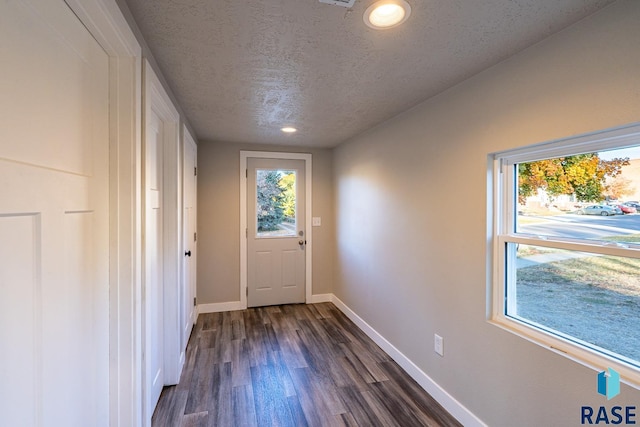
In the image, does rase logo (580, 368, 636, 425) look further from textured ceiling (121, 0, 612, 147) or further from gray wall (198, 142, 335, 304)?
gray wall (198, 142, 335, 304)

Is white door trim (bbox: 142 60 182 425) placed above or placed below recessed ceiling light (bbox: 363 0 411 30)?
below

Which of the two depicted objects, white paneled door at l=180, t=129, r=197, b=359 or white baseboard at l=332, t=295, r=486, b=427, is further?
white paneled door at l=180, t=129, r=197, b=359

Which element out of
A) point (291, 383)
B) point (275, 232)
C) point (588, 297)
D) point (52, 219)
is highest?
point (52, 219)

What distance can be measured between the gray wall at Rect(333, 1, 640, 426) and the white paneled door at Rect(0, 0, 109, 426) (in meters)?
1.92

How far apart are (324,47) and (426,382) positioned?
2345mm

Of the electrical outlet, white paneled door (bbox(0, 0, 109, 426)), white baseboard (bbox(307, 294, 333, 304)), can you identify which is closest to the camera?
white paneled door (bbox(0, 0, 109, 426))

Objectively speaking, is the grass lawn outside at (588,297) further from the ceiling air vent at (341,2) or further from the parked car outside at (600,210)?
the ceiling air vent at (341,2)

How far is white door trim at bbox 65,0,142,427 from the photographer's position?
1177mm

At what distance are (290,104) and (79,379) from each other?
6.58 ft

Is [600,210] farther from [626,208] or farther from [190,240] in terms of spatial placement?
[190,240]

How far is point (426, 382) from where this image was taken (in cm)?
212

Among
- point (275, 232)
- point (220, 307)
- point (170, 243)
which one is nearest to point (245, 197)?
point (275, 232)

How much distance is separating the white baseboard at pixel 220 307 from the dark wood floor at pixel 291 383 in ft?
1.15

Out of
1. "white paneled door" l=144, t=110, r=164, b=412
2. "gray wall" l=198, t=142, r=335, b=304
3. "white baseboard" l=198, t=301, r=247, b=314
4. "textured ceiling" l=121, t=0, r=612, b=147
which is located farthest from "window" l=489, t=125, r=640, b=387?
"white baseboard" l=198, t=301, r=247, b=314
